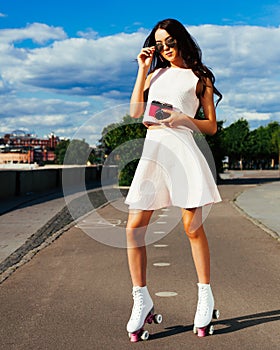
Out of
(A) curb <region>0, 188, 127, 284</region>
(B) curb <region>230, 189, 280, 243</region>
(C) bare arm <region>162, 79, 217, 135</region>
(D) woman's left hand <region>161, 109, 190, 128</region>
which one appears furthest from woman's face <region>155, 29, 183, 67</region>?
(B) curb <region>230, 189, 280, 243</region>

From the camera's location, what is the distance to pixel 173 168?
414cm

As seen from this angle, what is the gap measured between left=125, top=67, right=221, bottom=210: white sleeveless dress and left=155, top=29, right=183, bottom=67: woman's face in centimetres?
21

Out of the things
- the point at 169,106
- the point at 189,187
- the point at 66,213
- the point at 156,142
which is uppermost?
the point at 169,106

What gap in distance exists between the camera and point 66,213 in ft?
52.9

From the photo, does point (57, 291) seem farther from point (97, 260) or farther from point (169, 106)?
point (169, 106)

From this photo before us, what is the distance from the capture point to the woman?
4086 millimetres

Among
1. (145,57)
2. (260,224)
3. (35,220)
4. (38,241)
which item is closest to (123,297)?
(145,57)

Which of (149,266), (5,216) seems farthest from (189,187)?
(5,216)

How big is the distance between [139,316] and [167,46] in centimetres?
194

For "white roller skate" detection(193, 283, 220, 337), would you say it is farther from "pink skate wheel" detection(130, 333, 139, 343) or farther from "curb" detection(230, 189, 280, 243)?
"curb" detection(230, 189, 280, 243)

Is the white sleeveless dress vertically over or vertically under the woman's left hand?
under

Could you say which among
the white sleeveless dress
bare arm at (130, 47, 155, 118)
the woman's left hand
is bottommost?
the white sleeveless dress

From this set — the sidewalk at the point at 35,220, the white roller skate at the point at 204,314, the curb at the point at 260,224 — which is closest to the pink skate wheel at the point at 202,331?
the white roller skate at the point at 204,314

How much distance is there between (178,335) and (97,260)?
3.71 m
